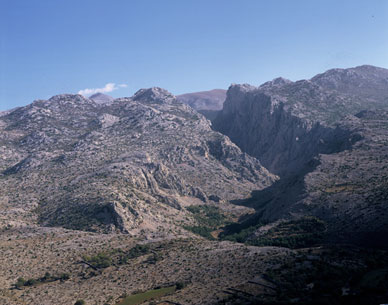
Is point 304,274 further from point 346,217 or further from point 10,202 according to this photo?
point 10,202

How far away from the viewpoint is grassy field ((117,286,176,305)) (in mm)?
53581

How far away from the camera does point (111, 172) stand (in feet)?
433

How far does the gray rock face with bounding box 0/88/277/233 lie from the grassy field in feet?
137

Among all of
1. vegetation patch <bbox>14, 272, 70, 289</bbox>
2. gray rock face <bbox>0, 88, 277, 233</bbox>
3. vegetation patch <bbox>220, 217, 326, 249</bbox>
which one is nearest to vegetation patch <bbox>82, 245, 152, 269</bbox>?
vegetation patch <bbox>14, 272, 70, 289</bbox>

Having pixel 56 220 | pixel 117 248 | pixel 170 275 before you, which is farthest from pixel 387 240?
pixel 56 220

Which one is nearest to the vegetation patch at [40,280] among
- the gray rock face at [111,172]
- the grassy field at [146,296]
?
the grassy field at [146,296]

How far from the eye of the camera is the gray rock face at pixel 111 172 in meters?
105

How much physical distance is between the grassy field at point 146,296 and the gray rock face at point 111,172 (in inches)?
1644

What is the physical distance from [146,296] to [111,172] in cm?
8193

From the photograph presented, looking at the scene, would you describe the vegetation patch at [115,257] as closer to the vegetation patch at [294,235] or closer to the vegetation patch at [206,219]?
the vegetation patch at [294,235]

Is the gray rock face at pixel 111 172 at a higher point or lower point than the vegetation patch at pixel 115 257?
higher

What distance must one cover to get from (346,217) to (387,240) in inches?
656

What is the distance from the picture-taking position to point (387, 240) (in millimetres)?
65500

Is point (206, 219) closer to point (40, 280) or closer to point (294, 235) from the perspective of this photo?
point (294, 235)
